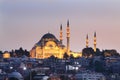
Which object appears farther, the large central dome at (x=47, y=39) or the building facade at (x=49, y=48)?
the large central dome at (x=47, y=39)

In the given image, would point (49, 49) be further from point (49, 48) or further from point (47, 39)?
point (47, 39)

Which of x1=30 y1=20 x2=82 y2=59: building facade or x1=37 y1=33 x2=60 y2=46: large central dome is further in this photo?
x1=37 y1=33 x2=60 y2=46: large central dome

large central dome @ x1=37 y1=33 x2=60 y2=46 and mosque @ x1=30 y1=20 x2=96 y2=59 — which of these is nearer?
mosque @ x1=30 y1=20 x2=96 y2=59

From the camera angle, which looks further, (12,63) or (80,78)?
(12,63)

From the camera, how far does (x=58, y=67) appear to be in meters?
117

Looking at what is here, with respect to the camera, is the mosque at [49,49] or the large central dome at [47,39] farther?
the large central dome at [47,39]

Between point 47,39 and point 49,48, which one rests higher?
point 47,39

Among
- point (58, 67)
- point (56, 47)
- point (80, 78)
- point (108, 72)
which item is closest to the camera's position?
point (80, 78)

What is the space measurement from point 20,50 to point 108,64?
2212cm

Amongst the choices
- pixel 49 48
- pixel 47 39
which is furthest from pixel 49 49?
pixel 47 39

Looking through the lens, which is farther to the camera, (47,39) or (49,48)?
(47,39)

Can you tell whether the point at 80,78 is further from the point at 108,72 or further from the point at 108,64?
the point at 108,64

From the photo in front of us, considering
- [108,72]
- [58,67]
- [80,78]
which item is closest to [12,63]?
[58,67]

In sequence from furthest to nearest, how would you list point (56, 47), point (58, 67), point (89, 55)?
1. point (56, 47)
2. point (89, 55)
3. point (58, 67)
